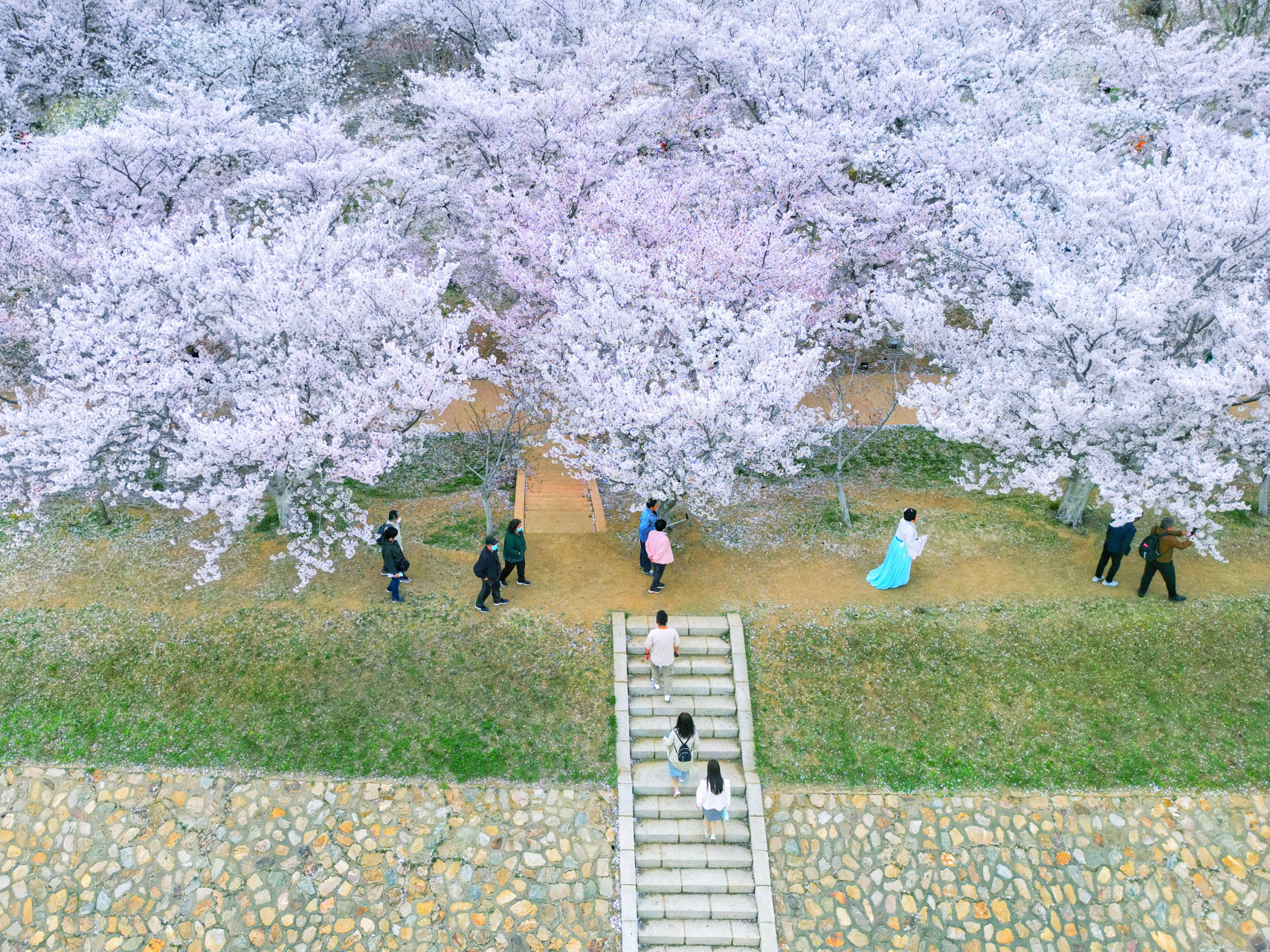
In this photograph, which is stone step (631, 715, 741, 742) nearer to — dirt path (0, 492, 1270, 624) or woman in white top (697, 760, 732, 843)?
woman in white top (697, 760, 732, 843)

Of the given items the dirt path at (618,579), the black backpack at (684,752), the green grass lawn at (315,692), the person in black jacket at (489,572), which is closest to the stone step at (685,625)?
the dirt path at (618,579)

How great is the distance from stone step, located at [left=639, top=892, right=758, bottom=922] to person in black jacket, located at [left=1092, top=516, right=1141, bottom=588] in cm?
869

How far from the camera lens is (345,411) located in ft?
47.7

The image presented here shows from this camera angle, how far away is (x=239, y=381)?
14.7 m

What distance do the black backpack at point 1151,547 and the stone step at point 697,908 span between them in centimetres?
890

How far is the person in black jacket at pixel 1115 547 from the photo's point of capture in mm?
14180

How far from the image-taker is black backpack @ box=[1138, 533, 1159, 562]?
1406 centimetres

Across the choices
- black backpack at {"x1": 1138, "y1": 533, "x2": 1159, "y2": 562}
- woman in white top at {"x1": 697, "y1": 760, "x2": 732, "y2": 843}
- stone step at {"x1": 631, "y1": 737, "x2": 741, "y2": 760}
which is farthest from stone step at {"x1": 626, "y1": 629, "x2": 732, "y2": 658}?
black backpack at {"x1": 1138, "y1": 533, "x2": 1159, "y2": 562}

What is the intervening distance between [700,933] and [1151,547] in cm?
984

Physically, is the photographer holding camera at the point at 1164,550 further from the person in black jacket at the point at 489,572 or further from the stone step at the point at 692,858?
the person in black jacket at the point at 489,572

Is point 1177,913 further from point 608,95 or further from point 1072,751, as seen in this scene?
point 608,95

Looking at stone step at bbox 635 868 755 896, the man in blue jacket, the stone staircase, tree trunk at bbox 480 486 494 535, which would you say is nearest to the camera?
the stone staircase

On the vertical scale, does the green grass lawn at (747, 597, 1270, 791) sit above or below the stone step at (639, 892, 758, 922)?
above

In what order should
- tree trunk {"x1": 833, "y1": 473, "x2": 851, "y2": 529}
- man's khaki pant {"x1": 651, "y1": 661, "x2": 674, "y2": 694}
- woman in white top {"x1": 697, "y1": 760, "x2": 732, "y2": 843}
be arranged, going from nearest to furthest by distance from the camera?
woman in white top {"x1": 697, "y1": 760, "x2": 732, "y2": 843}, man's khaki pant {"x1": 651, "y1": 661, "x2": 674, "y2": 694}, tree trunk {"x1": 833, "y1": 473, "x2": 851, "y2": 529}
